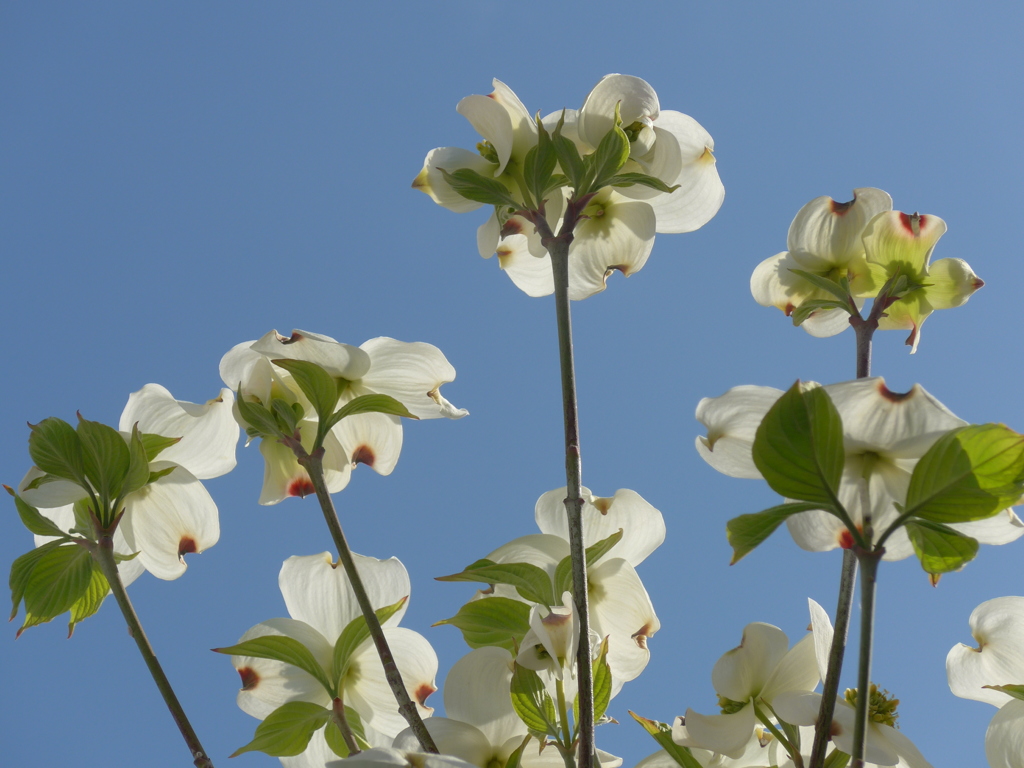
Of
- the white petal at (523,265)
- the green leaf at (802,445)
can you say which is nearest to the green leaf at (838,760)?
the green leaf at (802,445)

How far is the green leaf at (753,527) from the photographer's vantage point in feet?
1.59

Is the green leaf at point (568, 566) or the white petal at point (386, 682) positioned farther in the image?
the white petal at point (386, 682)

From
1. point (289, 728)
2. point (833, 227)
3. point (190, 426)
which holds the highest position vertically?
point (833, 227)

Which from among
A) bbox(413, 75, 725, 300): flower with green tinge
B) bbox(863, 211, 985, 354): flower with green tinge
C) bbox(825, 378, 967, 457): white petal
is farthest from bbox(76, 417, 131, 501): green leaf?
bbox(863, 211, 985, 354): flower with green tinge

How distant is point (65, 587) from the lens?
2.27 ft

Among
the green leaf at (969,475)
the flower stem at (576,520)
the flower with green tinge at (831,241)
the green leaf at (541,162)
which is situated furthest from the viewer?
the flower with green tinge at (831,241)

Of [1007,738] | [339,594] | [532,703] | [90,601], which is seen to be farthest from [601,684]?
[90,601]

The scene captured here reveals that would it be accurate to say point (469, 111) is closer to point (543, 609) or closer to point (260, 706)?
point (543, 609)

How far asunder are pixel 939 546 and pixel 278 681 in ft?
1.77

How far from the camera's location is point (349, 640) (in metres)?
0.70

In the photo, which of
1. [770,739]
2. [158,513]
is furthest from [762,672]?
[158,513]

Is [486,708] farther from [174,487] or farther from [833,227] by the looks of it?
[833,227]

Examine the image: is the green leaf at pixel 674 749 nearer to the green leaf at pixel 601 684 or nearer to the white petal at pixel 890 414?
the green leaf at pixel 601 684

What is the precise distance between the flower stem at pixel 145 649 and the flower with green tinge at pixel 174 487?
84 mm
